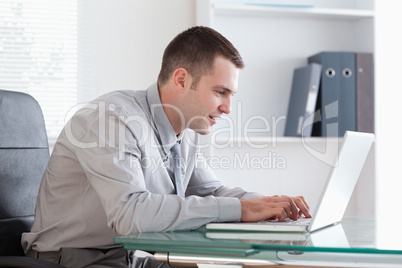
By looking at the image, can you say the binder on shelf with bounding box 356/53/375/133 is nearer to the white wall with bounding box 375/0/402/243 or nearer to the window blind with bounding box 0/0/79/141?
the white wall with bounding box 375/0/402/243

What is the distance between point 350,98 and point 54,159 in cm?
169

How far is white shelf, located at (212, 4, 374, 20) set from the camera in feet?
9.34

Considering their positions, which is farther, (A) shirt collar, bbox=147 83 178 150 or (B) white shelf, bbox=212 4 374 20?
(B) white shelf, bbox=212 4 374 20

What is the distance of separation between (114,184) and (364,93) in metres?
1.86

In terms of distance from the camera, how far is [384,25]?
306 centimetres

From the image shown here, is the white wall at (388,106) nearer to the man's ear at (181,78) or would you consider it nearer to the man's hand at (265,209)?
the man's ear at (181,78)

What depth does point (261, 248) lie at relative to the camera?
1.12 meters

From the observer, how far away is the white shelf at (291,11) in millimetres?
2848

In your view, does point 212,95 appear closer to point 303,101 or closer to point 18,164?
point 18,164

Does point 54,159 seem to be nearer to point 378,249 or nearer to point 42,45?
point 378,249

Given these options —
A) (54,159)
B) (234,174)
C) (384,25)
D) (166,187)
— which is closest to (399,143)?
(384,25)

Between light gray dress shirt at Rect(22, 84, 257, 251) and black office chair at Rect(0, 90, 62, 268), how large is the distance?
0.05m

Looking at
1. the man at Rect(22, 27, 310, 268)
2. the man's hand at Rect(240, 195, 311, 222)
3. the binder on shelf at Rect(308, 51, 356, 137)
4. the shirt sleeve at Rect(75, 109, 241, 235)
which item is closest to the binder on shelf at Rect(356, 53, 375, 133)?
the binder on shelf at Rect(308, 51, 356, 137)

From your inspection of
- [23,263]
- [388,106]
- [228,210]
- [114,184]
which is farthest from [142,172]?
[388,106]
